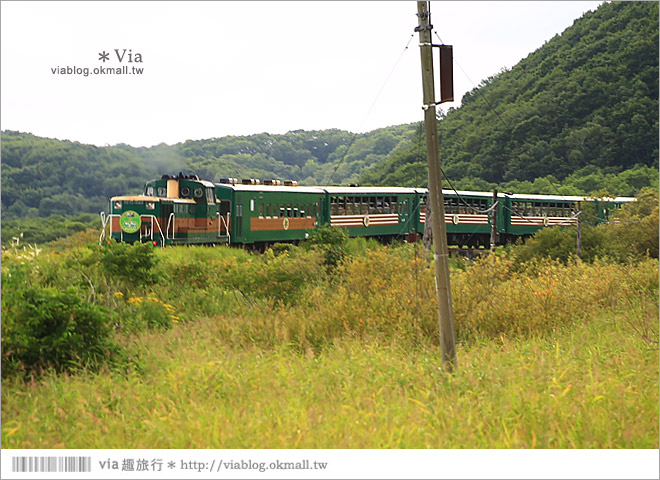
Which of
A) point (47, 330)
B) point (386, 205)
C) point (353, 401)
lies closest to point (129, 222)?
point (47, 330)

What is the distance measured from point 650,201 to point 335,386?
87.1 ft

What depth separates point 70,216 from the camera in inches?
885

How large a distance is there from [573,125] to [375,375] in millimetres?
67498

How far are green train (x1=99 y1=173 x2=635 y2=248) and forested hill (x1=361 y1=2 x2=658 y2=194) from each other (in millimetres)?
17972

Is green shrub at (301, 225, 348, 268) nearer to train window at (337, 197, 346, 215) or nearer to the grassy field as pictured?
the grassy field

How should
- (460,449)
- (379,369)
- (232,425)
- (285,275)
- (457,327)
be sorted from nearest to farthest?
(460,449) → (232,425) → (379,369) → (457,327) → (285,275)

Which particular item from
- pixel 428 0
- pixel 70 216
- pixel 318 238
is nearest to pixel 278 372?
pixel 428 0

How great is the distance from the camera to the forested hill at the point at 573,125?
6141 centimetres

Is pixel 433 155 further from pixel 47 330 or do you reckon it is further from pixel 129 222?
pixel 129 222

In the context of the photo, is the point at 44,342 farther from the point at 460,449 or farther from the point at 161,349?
the point at 460,449

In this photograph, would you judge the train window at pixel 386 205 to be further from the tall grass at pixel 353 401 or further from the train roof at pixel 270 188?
the tall grass at pixel 353 401

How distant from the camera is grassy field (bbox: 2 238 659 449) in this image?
20.5ft

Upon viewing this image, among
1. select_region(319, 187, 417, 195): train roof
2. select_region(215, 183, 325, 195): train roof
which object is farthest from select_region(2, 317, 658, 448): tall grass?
select_region(319, 187, 417, 195): train roof

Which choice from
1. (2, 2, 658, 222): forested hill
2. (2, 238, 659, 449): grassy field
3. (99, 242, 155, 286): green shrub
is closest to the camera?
(2, 238, 659, 449): grassy field
